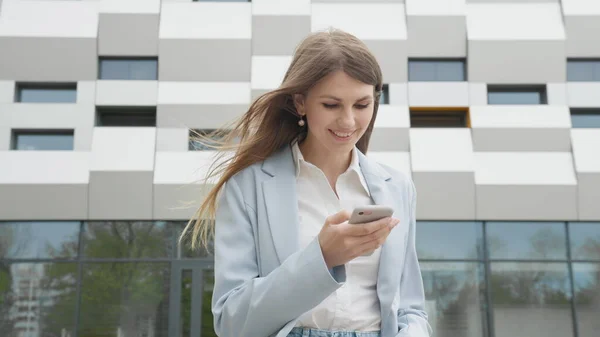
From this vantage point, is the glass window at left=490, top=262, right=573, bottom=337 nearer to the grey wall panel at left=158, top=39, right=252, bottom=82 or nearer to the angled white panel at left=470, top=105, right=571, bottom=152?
the angled white panel at left=470, top=105, right=571, bottom=152

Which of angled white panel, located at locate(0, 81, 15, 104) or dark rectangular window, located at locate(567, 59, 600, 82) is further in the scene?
dark rectangular window, located at locate(567, 59, 600, 82)

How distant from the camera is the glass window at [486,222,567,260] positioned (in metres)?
12.1

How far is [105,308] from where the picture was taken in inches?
465

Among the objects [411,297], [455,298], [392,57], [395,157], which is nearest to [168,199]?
[395,157]

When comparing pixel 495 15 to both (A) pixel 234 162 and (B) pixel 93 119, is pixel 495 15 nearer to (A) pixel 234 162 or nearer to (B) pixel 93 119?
(B) pixel 93 119

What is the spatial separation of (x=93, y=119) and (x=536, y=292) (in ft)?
28.6

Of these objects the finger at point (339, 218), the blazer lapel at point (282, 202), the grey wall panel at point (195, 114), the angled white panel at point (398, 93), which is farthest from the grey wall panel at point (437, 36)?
the finger at point (339, 218)

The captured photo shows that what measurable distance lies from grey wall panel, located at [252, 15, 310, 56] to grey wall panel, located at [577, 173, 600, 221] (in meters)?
5.80

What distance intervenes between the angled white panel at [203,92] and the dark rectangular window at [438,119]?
331 cm

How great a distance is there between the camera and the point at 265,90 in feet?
40.0

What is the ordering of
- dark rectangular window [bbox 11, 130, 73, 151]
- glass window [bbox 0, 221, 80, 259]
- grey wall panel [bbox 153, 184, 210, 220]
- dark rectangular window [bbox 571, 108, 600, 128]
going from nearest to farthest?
grey wall panel [bbox 153, 184, 210, 220] → glass window [bbox 0, 221, 80, 259] → dark rectangular window [bbox 11, 130, 73, 151] → dark rectangular window [bbox 571, 108, 600, 128]

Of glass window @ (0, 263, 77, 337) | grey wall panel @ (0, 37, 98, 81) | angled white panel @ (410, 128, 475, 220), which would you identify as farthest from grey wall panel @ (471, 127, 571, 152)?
glass window @ (0, 263, 77, 337)

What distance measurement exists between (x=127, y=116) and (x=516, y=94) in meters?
7.48

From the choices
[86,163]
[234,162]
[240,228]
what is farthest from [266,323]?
[86,163]
